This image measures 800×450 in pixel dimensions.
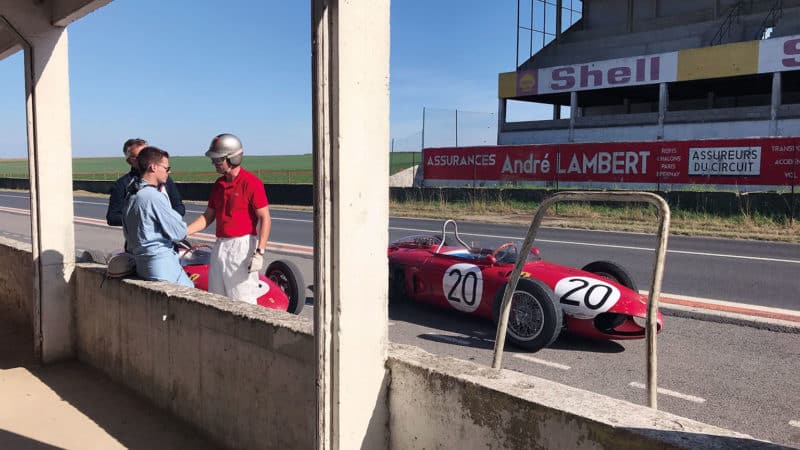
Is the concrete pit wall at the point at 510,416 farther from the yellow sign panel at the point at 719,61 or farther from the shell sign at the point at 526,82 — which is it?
the shell sign at the point at 526,82

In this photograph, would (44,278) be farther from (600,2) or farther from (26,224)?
(600,2)

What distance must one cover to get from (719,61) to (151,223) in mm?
31972

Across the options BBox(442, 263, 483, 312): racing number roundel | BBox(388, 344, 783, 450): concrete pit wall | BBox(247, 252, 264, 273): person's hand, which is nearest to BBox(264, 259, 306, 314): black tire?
BBox(442, 263, 483, 312): racing number roundel

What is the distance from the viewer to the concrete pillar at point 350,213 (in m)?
2.44

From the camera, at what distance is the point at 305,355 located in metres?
3.00

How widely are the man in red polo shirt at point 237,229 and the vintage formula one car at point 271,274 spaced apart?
66 centimetres

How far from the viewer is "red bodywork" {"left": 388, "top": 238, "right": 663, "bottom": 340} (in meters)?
5.36

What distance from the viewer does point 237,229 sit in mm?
4723

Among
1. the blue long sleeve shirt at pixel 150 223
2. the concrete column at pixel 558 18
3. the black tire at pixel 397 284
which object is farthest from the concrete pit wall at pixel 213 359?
the concrete column at pixel 558 18

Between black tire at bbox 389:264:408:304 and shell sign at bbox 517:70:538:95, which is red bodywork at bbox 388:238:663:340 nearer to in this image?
black tire at bbox 389:264:408:304

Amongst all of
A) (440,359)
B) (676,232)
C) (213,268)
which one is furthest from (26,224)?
(440,359)

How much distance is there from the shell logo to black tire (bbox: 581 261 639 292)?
32.8 metres

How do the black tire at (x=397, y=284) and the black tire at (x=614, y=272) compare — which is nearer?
the black tire at (x=614, y=272)

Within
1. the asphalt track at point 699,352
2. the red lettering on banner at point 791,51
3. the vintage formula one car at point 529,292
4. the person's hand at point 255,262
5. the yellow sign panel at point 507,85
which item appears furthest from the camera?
the yellow sign panel at point 507,85
